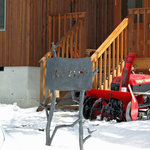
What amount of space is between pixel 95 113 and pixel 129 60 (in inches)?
53.0

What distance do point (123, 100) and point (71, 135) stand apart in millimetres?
1916

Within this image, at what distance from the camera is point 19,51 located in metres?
11.6

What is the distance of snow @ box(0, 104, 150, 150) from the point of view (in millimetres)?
5094

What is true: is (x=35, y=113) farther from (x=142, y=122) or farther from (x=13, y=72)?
(x=142, y=122)

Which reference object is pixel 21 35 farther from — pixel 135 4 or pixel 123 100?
pixel 123 100

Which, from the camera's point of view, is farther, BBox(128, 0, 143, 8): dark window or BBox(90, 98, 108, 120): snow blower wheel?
BBox(128, 0, 143, 8): dark window

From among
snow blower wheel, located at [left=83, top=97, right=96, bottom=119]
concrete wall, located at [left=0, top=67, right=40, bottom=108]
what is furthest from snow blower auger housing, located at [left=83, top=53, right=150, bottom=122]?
concrete wall, located at [left=0, top=67, right=40, bottom=108]

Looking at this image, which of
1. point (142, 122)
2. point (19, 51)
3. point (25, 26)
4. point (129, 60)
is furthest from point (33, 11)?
point (142, 122)

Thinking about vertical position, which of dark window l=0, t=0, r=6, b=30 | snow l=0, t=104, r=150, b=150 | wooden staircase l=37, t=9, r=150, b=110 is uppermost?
dark window l=0, t=0, r=6, b=30

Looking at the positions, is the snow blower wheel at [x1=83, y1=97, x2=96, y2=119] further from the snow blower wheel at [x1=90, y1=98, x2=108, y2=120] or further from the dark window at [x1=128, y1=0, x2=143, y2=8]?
the dark window at [x1=128, y1=0, x2=143, y2=8]

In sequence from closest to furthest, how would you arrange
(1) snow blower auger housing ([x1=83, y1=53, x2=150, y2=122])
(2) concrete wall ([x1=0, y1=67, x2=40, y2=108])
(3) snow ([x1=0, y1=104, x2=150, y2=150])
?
(3) snow ([x1=0, y1=104, x2=150, y2=150]), (1) snow blower auger housing ([x1=83, y1=53, x2=150, y2=122]), (2) concrete wall ([x1=0, y1=67, x2=40, y2=108])

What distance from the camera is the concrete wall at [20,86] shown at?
1142cm

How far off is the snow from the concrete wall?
220 cm

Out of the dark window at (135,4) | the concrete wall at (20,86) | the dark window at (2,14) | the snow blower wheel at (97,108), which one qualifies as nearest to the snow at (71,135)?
the snow blower wheel at (97,108)
